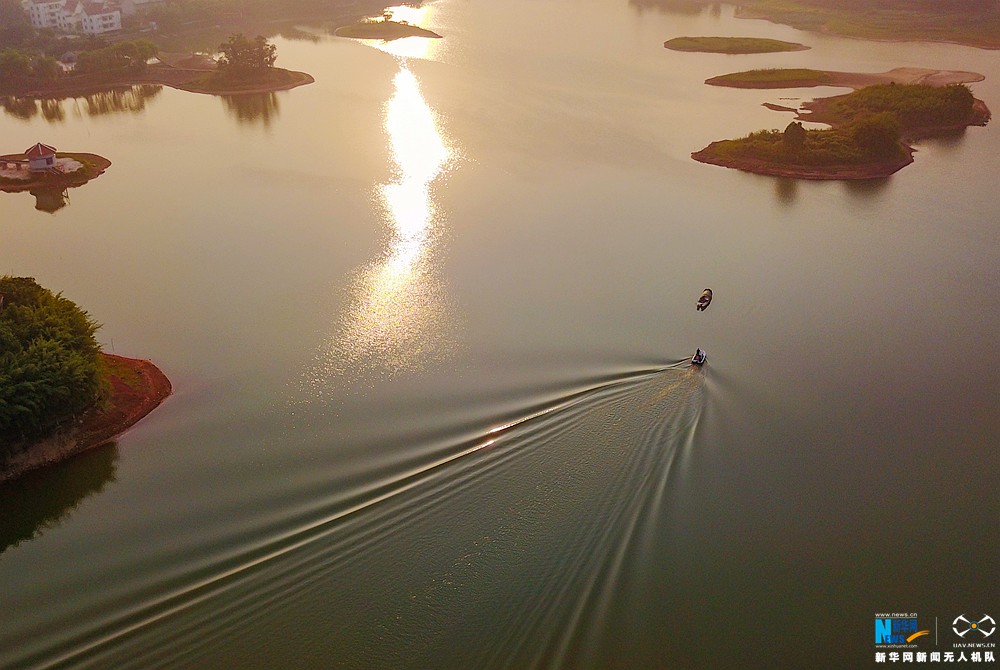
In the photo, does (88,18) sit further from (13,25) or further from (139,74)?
(139,74)

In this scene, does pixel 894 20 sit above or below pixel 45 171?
above

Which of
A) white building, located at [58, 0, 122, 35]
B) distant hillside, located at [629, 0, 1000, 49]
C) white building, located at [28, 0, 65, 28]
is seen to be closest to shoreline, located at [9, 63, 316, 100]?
white building, located at [58, 0, 122, 35]

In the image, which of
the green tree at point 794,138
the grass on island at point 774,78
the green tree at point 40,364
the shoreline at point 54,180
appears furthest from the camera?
the grass on island at point 774,78

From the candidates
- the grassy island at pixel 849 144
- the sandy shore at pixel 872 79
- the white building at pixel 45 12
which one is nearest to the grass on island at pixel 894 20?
the sandy shore at pixel 872 79

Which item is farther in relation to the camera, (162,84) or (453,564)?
(162,84)

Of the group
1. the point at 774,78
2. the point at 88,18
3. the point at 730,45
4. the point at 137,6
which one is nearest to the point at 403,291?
the point at 774,78

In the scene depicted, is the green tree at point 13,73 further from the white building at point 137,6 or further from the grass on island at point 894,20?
the grass on island at point 894,20

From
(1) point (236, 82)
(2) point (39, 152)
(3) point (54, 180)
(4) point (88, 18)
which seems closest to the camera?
(3) point (54, 180)
